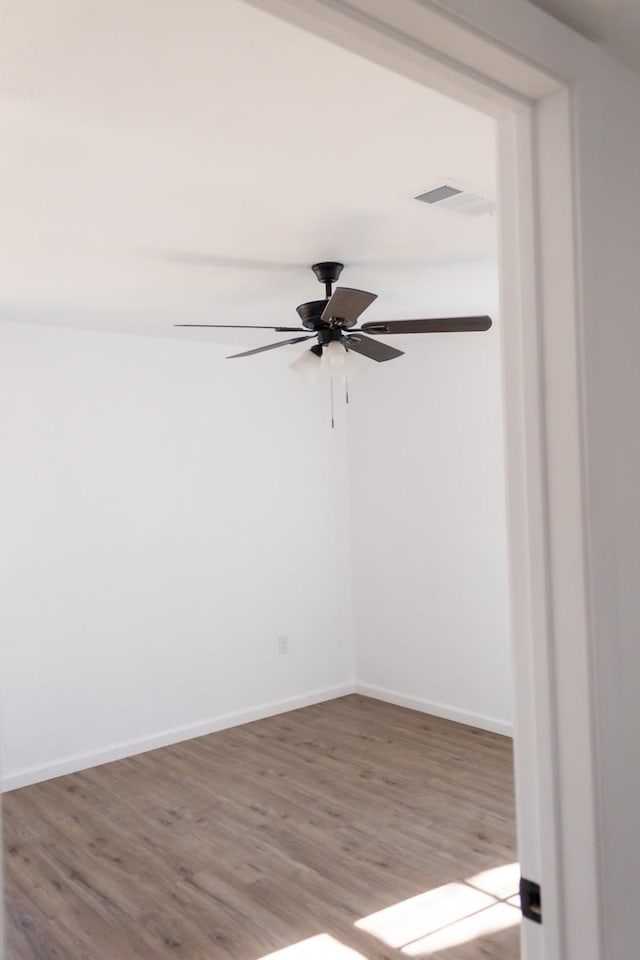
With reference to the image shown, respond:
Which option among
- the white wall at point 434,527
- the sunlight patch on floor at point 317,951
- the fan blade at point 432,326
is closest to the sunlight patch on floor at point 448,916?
the sunlight patch on floor at point 317,951

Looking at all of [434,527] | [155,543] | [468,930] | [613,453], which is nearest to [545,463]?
[613,453]

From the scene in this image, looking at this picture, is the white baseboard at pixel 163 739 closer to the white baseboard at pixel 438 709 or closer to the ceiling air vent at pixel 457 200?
the white baseboard at pixel 438 709

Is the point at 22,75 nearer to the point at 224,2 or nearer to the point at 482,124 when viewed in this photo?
the point at 224,2

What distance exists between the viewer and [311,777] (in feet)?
13.6

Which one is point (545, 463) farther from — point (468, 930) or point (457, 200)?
point (468, 930)

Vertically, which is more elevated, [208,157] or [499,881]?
[208,157]

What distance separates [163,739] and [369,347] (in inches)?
109

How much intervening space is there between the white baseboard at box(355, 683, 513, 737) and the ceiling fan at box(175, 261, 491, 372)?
2.46 meters

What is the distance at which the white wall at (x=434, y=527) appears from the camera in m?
4.74

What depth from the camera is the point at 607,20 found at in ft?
3.63

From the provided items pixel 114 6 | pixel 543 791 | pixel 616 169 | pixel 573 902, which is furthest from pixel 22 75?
pixel 573 902

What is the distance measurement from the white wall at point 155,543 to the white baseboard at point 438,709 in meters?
0.26

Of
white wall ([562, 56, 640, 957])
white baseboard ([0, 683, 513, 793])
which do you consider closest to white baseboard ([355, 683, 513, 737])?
white baseboard ([0, 683, 513, 793])

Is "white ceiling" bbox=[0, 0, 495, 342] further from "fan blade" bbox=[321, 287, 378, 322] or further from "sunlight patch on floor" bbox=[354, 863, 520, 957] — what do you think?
"sunlight patch on floor" bbox=[354, 863, 520, 957]
